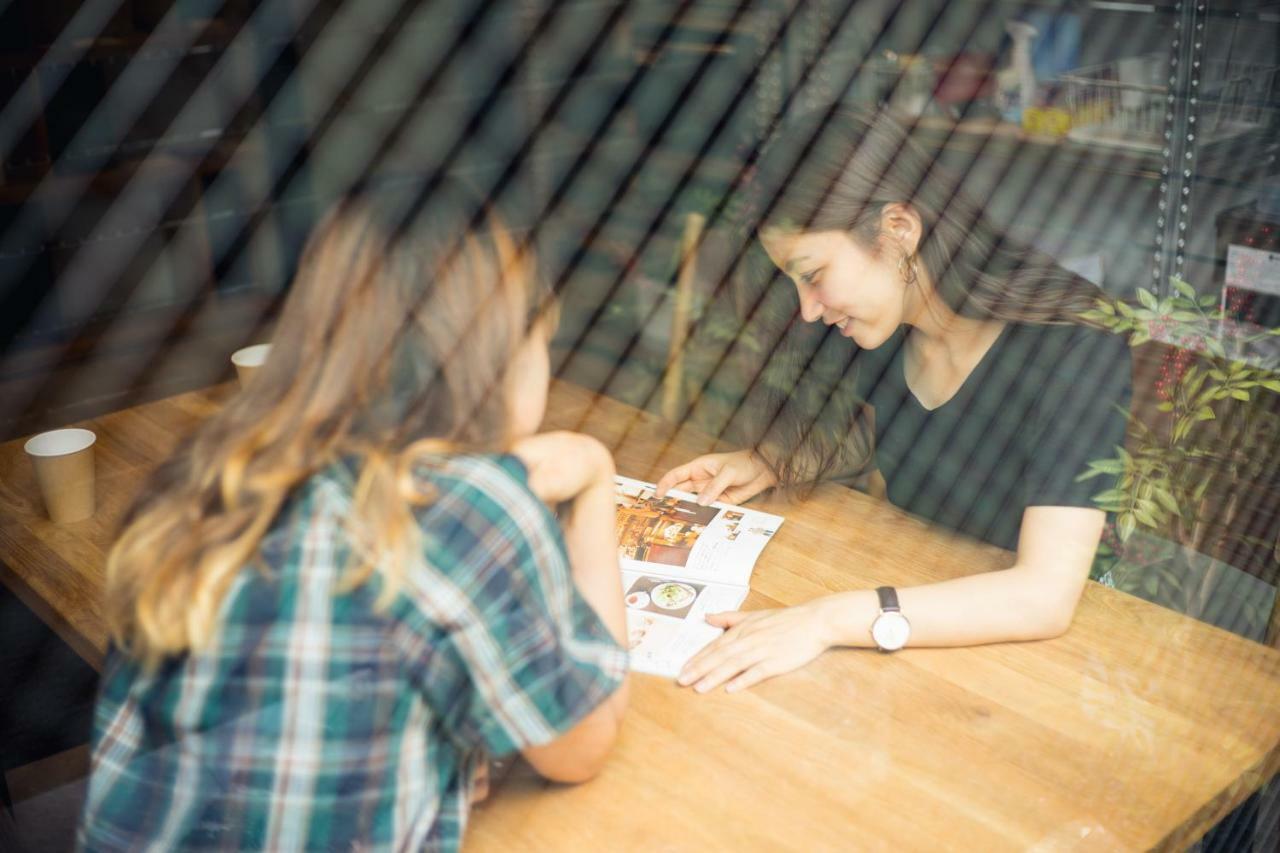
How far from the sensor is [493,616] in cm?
74

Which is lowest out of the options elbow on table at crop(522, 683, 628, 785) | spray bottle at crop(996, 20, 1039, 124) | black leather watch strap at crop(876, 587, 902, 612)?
elbow on table at crop(522, 683, 628, 785)

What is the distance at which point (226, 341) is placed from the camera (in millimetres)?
2502

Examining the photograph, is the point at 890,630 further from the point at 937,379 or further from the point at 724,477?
the point at 937,379

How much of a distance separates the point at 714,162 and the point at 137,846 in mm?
2220

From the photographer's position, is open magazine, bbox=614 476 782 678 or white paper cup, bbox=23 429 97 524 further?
white paper cup, bbox=23 429 97 524

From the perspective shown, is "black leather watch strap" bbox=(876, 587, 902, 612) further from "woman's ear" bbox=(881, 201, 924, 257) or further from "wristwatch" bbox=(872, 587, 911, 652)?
"woman's ear" bbox=(881, 201, 924, 257)

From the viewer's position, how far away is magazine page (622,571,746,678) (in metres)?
1.02

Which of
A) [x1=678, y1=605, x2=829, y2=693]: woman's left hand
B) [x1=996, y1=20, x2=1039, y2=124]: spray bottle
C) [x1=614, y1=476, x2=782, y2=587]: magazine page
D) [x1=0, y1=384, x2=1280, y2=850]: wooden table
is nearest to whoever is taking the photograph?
[x1=0, y1=384, x2=1280, y2=850]: wooden table

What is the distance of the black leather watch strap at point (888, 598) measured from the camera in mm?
1036

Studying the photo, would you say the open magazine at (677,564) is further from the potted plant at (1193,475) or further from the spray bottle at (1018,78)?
the spray bottle at (1018,78)

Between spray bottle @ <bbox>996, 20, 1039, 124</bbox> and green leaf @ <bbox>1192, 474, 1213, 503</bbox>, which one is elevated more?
spray bottle @ <bbox>996, 20, 1039, 124</bbox>

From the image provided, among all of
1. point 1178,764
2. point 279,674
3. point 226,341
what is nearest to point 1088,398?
point 1178,764

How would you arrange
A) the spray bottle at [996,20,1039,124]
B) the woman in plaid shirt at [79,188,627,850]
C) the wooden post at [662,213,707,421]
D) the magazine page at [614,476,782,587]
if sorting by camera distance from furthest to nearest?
1. the spray bottle at [996,20,1039,124]
2. the wooden post at [662,213,707,421]
3. the magazine page at [614,476,782,587]
4. the woman in plaid shirt at [79,188,627,850]

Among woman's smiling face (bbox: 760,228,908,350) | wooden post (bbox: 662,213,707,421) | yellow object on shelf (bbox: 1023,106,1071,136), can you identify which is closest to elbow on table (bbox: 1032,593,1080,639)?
woman's smiling face (bbox: 760,228,908,350)
